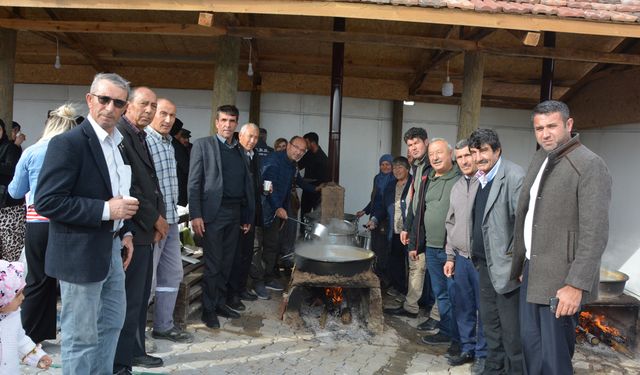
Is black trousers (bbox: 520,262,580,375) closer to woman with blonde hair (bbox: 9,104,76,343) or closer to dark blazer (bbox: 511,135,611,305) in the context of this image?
dark blazer (bbox: 511,135,611,305)

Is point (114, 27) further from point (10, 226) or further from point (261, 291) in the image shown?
point (261, 291)

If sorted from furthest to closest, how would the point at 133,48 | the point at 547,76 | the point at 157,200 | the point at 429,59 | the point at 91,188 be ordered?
the point at 133,48, the point at 429,59, the point at 547,76, the point at 157,200, the point at 91,188

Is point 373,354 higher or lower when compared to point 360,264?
lower

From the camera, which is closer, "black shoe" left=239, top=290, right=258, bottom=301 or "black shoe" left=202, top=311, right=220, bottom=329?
"black shoe" left=202, top=311, right=220, bottom=329

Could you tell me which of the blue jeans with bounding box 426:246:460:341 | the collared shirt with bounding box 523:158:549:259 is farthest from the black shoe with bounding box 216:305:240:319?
the collared shirt with bounding box 523:158:549:259

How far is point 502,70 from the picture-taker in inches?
367

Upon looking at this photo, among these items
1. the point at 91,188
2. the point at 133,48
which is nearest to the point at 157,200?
the point at 91,188

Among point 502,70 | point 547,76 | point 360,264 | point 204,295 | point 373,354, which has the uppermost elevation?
point 502,70

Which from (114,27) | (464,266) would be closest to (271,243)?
(464,266)

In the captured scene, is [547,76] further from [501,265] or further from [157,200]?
[157,200]

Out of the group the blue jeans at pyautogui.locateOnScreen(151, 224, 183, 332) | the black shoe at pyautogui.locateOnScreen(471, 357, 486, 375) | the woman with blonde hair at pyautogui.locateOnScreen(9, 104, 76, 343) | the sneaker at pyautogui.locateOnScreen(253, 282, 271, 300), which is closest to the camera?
the woman with blonde hair at pyautogui.locateOnScreen(9, 104, 76, 343)

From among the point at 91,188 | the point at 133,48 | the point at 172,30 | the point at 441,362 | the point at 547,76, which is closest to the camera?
the point at 91,188

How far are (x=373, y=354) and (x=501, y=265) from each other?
5.36ft

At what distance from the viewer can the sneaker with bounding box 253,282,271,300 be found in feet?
19.4
